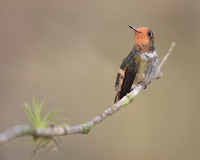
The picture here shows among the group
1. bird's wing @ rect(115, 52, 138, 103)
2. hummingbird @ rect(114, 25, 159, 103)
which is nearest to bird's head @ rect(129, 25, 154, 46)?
hummingbird @ rect(114, 25, 159, 103)

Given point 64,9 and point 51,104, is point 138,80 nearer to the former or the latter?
point 51,104

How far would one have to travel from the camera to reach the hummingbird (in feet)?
9.31

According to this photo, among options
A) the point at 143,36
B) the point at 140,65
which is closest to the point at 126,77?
the point at 140,65

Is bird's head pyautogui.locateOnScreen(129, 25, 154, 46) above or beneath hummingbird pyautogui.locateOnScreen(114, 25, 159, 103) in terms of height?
above

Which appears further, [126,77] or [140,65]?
[140,65]

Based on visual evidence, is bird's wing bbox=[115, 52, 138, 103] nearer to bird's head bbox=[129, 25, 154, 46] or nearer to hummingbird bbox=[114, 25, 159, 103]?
hummingbird bbox=[114, 25, 159, 103]

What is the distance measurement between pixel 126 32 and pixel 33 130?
15.5 feet

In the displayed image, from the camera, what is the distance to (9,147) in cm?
433

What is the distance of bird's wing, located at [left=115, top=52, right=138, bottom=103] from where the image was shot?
2.77 meters

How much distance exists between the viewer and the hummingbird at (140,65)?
9.31 feet

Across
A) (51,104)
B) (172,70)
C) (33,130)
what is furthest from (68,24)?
(33,130)

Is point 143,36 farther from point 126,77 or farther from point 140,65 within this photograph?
point 126,77

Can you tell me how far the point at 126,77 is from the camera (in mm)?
2830

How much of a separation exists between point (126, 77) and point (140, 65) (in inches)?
8.9
